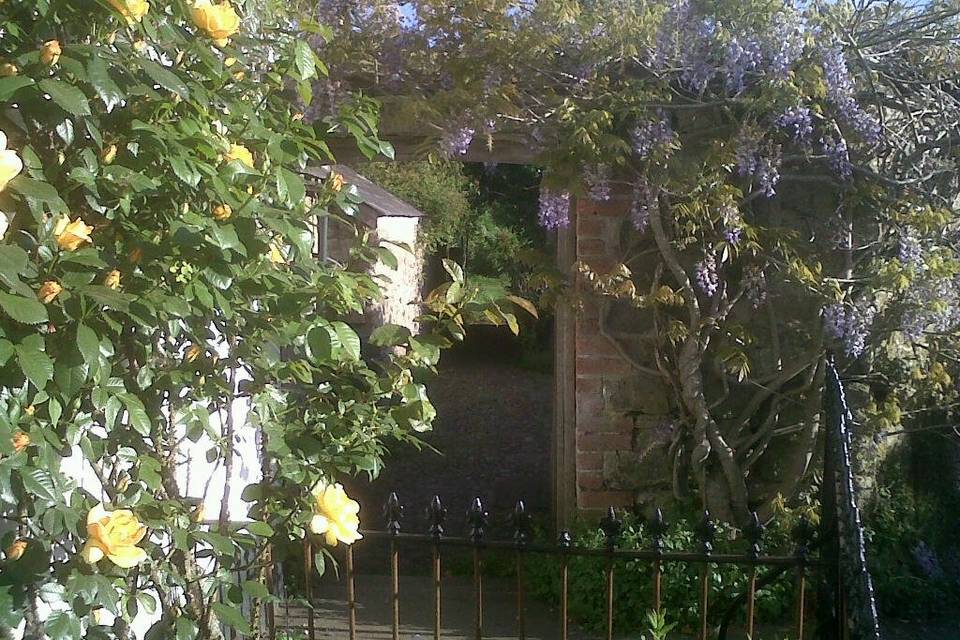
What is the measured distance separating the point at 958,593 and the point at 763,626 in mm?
1066

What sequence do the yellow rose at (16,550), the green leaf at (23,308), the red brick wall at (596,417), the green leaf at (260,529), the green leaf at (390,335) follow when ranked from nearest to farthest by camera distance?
the green leaf at (23,308) < the yellow rose at (16,550) < the green leaf at (260,529) < the green leaf at (390,335) < the red brick wall at (596,417)

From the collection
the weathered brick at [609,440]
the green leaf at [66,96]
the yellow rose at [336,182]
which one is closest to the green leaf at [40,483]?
the green leaf at [66,96]

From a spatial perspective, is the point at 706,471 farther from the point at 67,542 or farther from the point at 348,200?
the point at 67,542

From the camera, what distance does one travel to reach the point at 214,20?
1.52 metres

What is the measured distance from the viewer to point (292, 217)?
168 cm

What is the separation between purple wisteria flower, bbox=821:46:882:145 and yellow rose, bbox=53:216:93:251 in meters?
3.17

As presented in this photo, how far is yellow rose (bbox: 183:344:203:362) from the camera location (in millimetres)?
1791

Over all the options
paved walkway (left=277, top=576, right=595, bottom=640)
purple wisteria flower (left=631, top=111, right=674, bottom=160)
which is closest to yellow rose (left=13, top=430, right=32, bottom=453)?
paved walkway (left=277, top=576, right=595, bottom=640)

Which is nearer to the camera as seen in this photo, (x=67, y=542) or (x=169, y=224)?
(x=169, y=224)

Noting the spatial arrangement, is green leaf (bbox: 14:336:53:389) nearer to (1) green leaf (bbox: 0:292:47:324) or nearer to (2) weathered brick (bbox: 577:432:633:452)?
(1) green leaf (bbox: 0:292:47:324)

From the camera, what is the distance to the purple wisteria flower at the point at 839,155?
4.02 metres

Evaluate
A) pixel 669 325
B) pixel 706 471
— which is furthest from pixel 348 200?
pixel 706 471

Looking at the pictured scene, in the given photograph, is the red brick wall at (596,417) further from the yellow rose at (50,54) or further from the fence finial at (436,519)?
the yellow rose at (50,54)

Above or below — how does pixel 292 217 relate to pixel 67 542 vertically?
above
